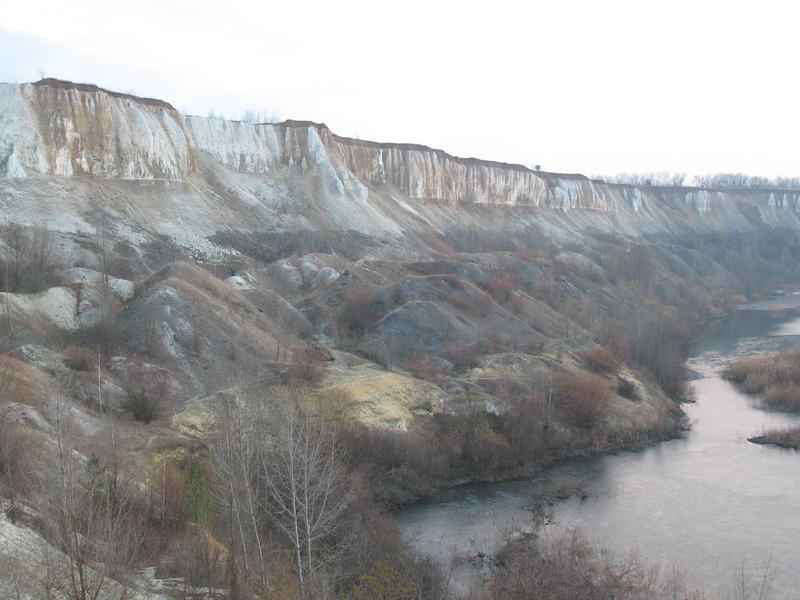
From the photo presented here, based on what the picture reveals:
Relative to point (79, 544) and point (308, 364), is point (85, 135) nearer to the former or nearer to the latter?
point (308, 364)

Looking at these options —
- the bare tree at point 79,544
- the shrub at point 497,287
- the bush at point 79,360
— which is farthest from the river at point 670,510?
the shrub at point 497,287

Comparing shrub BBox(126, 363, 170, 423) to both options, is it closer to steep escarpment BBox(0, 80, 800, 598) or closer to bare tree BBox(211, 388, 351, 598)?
steep escarpment BBox(0, 80, 800, 598)

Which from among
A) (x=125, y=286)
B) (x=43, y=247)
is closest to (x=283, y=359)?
(x=125, y=286)

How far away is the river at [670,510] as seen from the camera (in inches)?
616

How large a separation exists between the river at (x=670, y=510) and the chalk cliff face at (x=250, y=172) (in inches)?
1072

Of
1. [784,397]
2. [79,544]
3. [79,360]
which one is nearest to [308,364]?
[79,360]

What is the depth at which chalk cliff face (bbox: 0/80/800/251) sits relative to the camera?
38.0 meters

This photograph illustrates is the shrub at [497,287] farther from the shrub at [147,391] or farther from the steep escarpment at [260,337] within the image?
the shrub at [147,391]

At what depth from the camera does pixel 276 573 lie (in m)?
11.3

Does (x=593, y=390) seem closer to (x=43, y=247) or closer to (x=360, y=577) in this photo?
(x=360, y=577)

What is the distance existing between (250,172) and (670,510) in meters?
41.2

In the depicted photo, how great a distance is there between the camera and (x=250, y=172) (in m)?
51.7

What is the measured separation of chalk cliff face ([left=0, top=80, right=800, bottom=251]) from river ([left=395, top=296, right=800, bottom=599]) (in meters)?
27.2

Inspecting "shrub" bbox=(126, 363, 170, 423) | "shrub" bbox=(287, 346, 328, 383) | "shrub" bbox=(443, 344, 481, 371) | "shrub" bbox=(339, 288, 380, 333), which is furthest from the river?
"shrub" bbox=(339, 288, 380, 333)
